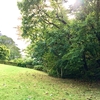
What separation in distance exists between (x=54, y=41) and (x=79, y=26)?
2.08 m

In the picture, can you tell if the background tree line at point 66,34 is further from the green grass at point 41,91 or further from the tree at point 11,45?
the tree at point 11,45

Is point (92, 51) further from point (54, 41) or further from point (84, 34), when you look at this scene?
point (54, 41)

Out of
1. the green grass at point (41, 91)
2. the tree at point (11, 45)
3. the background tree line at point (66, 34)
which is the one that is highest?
the tree at point (11, 45)

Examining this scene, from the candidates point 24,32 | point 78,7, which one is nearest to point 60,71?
point 24,32

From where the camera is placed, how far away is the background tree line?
924cm

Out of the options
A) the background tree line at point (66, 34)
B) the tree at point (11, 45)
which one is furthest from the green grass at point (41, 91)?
the tree at point (11, 45)

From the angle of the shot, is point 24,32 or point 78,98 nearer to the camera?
point 78,98

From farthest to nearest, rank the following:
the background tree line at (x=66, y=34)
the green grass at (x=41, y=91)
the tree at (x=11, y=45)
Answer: the tree at (x=11, y=45), the background tree line at (x=66, y=34), the green grass at (x=41, y=91)

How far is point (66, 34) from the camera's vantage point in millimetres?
10508

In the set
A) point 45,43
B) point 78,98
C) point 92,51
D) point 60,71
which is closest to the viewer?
point 78,98

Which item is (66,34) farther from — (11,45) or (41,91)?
(11,45)

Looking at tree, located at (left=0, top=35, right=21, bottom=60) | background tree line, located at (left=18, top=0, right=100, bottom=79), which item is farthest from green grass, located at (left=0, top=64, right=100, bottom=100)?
tree, located at (left=0, top=35, right=21, bottom=60)

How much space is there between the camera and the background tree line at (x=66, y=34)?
30.3 ft

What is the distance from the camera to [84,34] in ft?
29.9
